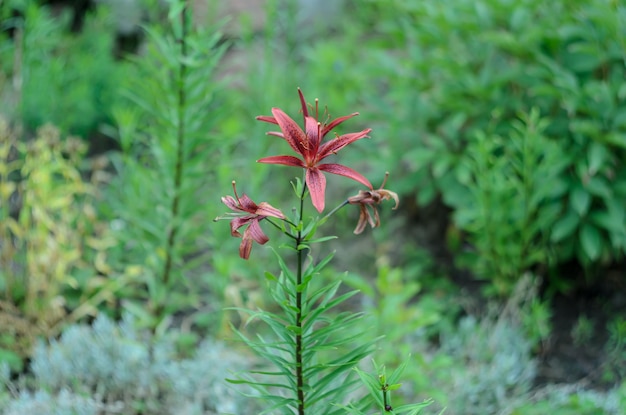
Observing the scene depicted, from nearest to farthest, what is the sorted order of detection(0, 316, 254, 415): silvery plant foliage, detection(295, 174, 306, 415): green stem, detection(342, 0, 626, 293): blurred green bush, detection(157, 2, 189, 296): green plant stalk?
detection(295, 174, 306, 415): green stem → detection(157, 2, 189, 296): green plant stalk → detection(0, 316, 254, 415): silvery plant foliage → detection(342, 0, 626, 293): blurred green bush

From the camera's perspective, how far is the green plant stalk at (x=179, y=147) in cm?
205

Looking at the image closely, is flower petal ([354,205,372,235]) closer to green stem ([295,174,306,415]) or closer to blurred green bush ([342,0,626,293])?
green stem ([295,174,306,415])

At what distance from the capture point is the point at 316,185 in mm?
A: 1197

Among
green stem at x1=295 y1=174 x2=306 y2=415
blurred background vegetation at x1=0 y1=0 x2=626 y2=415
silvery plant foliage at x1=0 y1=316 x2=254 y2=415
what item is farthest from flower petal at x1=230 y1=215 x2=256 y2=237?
silvery plant foliage at x1=0 y1=316 x2=254 y2=415

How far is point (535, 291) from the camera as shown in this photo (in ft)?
9.27

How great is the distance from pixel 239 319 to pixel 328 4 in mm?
3548

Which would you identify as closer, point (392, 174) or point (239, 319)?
point (239, 319)

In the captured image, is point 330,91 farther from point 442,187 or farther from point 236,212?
point 236,212

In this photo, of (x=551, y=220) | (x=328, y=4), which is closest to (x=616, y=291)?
(x=551, y=220)

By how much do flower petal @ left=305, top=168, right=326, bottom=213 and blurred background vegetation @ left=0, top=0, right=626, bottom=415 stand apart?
3.04 feet

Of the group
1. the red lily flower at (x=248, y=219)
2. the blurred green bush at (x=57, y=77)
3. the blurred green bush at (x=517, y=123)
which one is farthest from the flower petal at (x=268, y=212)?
the blurred green bush at (x=57, y=77)

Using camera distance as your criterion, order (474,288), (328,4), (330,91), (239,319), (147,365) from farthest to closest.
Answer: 1. (328,4)
2. (330,91)
3. (474,288)
4. (239,319)
5. (147,365)

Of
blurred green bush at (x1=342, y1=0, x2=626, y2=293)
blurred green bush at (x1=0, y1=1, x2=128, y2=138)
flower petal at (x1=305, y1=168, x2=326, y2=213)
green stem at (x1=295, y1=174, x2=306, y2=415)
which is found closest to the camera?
flower petal at (x1=305, y1=168, x2=326, y2=213)

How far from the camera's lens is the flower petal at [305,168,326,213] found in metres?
1.16
